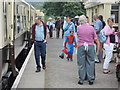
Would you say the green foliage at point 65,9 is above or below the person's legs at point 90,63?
above

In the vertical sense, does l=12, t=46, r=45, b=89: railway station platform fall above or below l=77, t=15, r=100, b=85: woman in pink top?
below

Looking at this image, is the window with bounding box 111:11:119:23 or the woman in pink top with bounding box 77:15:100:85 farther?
the window with bounding box 111:11:119:23

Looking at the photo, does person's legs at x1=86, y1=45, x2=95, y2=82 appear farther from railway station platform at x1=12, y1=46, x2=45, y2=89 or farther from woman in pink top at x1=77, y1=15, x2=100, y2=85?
railway station platform at x1=12, y1=46, x2=45, y2=89

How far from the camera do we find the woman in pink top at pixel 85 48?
298 inches

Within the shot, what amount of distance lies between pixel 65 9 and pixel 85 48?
36361 millimetres

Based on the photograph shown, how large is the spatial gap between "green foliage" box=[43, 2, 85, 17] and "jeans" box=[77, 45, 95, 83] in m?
34.4

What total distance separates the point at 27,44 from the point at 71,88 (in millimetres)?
9570

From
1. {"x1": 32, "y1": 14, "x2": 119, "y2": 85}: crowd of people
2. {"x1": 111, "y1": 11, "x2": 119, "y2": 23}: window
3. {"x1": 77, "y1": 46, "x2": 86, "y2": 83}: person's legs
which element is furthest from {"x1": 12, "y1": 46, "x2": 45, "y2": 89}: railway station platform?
{"x1": 111, "y1": 11, "x2": 119, "y2": 23}: window

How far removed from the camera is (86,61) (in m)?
7.77

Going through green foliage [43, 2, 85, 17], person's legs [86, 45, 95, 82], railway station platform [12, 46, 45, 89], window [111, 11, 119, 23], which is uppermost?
green foliage [43, 2, 85, 17]

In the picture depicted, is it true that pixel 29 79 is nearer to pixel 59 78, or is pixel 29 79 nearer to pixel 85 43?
pixel 59 78

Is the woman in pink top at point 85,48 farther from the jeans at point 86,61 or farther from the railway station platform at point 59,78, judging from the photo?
the railway station platform at point 59,78

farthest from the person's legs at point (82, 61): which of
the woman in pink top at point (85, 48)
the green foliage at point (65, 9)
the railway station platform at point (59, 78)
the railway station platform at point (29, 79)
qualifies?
the green foliage at point (65, 9)

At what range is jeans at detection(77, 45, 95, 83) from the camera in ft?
25.1
